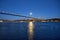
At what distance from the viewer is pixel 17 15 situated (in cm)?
2473

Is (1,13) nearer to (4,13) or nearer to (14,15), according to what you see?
(4,13)

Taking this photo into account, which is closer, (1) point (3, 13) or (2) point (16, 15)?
(1) point (3, 13)

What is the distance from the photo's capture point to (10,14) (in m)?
23.7

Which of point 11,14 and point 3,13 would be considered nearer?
point 3,13

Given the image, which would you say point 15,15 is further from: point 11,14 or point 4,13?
point 4,13

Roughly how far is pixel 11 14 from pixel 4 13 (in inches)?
83.1

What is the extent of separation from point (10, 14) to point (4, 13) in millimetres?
1993

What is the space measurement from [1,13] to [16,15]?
393cm

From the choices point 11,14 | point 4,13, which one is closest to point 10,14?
point 11,14

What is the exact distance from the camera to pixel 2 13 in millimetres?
21594

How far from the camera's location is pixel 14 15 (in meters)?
24.7

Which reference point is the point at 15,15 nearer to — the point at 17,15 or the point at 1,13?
the point at 17,15

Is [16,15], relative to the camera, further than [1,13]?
Yes

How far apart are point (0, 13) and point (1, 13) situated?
215 millimetres
